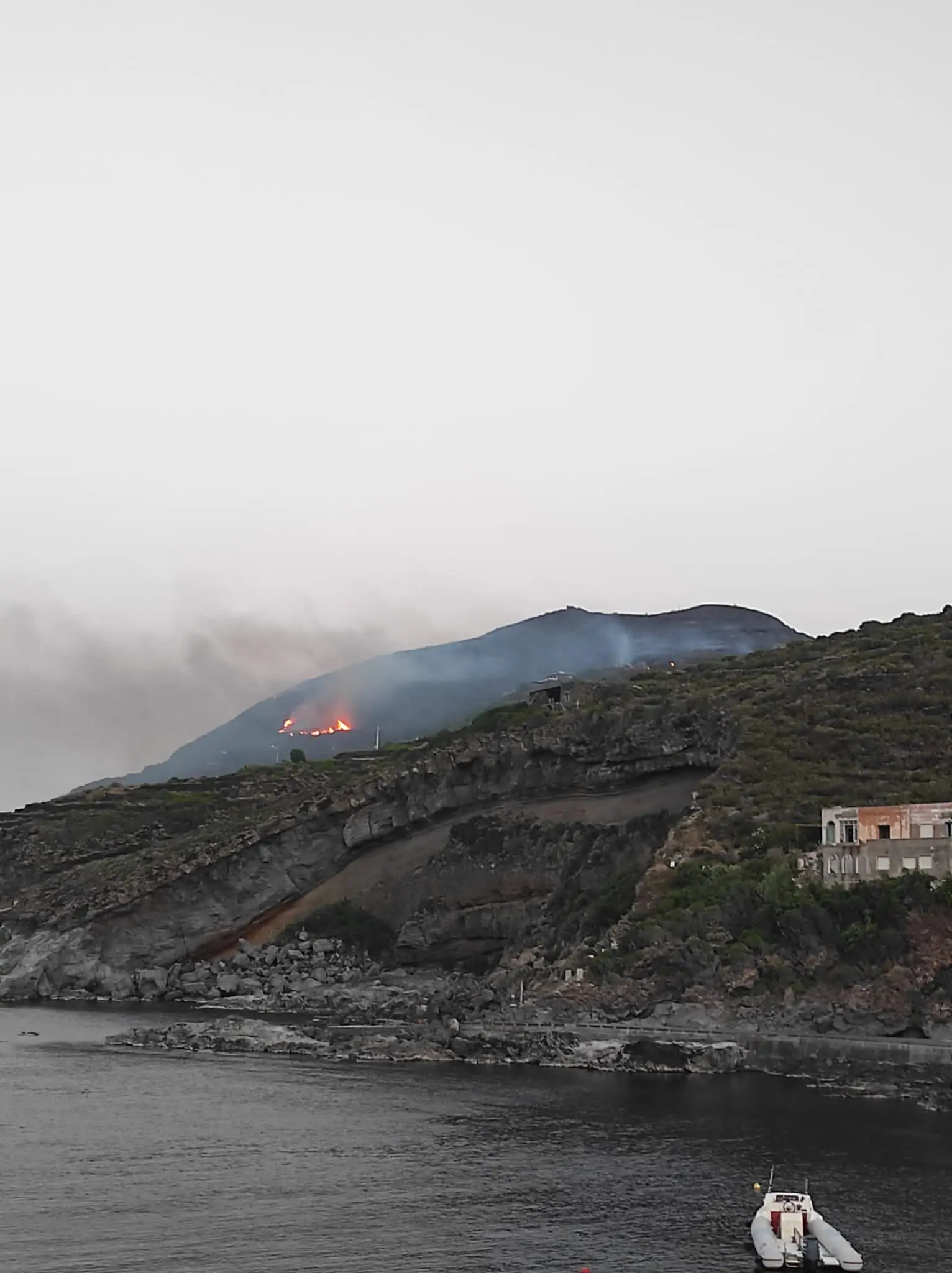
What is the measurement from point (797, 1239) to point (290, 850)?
3847 inches

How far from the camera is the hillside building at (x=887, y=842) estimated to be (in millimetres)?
80375

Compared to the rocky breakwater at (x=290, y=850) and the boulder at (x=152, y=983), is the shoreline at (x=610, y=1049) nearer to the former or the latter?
the boulder at (x=152, y=983)

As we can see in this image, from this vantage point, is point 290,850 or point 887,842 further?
point 290,850

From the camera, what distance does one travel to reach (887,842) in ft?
268

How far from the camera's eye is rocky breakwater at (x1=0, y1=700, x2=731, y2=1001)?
12038cm

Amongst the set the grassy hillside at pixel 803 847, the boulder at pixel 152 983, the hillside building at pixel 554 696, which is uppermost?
the hillside building at pixel 554 696

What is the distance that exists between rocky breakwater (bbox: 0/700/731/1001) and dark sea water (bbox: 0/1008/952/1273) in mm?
49439

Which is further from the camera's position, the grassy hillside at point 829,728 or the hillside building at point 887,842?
the grassy hillside at point 829,728

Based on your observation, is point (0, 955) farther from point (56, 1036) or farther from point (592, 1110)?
point (592, 1110)

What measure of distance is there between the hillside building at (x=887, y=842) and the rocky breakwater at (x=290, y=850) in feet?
93.9

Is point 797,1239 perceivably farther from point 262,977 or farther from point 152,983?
point 152,983

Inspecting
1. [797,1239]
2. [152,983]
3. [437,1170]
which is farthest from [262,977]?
[797,1239]

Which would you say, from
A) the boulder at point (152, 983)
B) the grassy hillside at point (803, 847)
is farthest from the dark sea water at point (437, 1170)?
the boulder at point (152, 983)

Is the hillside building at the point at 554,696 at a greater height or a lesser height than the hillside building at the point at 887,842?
greater
